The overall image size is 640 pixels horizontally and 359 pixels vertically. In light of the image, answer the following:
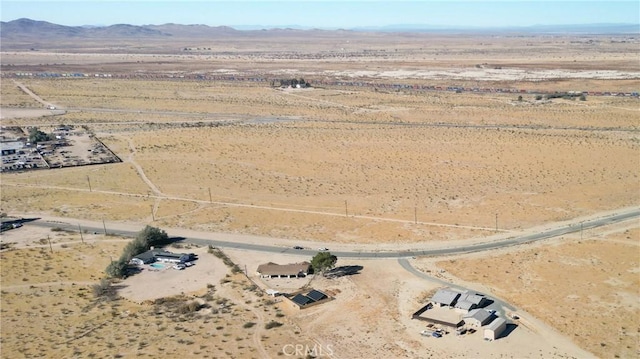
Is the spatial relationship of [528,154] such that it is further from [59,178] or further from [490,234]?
[59,178]

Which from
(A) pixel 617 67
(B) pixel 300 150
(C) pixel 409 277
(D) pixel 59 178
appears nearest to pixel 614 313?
(C) pixel 409 277

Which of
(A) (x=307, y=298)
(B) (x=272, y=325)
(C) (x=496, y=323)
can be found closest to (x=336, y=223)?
(A) (x=307, y=298)

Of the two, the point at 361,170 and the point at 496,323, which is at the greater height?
the point at 361,170

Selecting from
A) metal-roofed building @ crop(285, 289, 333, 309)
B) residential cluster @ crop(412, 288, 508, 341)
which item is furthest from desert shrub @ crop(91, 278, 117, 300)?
residential cluster @ crop(412, 288, 508, 341)

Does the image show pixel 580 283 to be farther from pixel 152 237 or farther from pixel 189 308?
pixel 152 237

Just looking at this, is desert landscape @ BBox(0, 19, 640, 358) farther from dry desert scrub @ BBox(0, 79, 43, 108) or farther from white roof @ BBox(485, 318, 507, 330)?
dry desert scrub @ BBox(0, 79, 43, 108)

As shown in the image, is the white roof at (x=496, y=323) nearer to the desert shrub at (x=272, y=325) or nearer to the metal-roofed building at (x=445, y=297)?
the metal-roofed building at (x=445, y=297)
